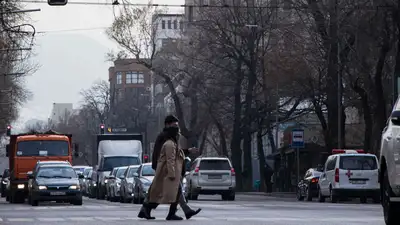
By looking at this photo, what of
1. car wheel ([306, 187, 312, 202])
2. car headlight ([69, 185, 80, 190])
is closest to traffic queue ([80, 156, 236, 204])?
car wheel ([306, 187, 312, 202])

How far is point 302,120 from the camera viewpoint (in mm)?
76500

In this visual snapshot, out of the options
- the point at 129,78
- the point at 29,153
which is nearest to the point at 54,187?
the point at 29,153

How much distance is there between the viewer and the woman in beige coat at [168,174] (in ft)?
64.5

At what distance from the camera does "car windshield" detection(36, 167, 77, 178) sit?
38844 millimetres

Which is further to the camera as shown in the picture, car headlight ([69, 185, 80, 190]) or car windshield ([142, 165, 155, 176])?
car windshield ([142, 165, 155, 176])

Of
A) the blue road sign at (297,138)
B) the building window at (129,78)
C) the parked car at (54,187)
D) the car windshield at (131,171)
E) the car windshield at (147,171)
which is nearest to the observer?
the parked car at (54,187)

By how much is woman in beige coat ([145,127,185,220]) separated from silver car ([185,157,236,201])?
81.7ft

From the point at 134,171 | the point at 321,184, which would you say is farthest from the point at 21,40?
the point at 321,184

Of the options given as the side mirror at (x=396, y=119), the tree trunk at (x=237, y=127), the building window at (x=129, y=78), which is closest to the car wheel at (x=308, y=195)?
the tree trunk at (x=237, y=127)

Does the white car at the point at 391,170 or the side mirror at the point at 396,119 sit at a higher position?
the side mirror at the point at 396,119

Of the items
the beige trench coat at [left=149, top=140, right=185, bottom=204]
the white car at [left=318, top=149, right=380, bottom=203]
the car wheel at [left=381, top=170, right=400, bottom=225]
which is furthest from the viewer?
the white car at [left=318, top=149, right=380, bottom=203]

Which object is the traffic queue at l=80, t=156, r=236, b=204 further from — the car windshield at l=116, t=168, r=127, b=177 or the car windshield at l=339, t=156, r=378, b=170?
the car windshield at l=339, t=156, r=378, b=170

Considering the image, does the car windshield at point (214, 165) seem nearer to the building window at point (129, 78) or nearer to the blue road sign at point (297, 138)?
the blue road sign at point (297, 138)

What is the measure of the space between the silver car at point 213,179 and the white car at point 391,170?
28.5 metres
